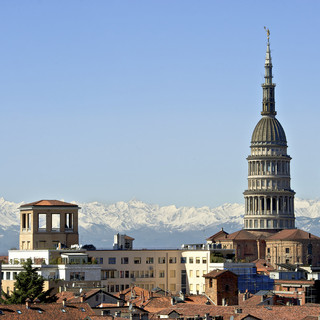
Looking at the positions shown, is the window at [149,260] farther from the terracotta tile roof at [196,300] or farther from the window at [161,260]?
the terracotta tile roof at [196,300]

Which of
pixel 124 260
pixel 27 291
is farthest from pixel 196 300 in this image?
pixel 124 260

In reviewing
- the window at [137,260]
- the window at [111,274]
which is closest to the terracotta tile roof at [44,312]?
the window at [111,274]

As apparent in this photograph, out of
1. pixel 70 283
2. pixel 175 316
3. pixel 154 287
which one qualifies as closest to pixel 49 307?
pixel 175 316

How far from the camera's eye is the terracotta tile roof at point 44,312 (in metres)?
95.8

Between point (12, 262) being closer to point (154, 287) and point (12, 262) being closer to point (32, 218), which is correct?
point (32, 218)

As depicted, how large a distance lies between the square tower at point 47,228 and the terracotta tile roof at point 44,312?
58251mm

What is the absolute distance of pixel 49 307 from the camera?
100m

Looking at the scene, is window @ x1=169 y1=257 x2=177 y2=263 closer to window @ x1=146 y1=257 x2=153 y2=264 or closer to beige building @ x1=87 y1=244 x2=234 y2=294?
beige building @ x1=87 y1=244 x2=234 y2=294

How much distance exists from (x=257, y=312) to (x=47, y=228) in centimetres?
6234

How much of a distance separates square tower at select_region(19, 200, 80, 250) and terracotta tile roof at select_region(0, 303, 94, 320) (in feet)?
191

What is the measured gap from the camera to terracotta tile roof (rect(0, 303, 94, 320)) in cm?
9575

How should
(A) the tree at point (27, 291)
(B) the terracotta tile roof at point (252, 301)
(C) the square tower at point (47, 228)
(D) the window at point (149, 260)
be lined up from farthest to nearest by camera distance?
(D) the window at point (149, 260) → (C) the square tower at point (47, 228) → (B) the terracotta tile roof at point (252, 301) → (A) the tree at point (27, 291)

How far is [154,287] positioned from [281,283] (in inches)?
753

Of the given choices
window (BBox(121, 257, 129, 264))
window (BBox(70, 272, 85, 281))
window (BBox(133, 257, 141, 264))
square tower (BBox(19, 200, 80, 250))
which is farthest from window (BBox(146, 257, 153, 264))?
window (BBox(70, 272, 85, 281))
